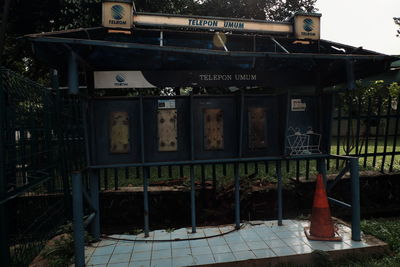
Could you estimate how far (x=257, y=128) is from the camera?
14.6 ft

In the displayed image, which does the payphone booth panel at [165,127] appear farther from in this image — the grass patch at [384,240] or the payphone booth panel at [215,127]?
the grass patch at [384,240]

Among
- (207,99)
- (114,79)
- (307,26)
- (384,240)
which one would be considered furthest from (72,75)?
(384,240)

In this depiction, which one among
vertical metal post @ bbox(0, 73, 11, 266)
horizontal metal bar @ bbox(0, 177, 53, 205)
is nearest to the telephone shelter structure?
horizontal metal bar @ bbox(0, 177, 53, 205)

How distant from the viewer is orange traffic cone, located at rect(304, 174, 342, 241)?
4121 mm

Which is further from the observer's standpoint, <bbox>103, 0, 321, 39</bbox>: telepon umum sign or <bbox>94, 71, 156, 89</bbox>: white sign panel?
<bbox>94, 71, 156, 89</bbox>: white sign panel

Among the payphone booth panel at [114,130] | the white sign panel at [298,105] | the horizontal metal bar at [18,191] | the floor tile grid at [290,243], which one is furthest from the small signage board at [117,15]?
the floor tile grid at [290,243]

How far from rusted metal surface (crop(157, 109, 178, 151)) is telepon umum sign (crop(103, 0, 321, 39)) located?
4.21 feet

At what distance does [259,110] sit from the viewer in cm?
445

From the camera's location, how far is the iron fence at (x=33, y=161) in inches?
110

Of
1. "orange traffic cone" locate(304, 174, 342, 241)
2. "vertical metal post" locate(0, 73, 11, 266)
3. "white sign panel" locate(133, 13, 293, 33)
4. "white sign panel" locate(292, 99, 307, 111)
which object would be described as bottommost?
"orange traffic cone" locate(304, 174, 342, 241)

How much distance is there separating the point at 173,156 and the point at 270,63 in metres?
2.31

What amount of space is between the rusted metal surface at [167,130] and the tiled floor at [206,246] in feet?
4.88

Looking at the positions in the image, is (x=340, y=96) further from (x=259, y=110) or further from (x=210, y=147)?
(x=210, y=147)

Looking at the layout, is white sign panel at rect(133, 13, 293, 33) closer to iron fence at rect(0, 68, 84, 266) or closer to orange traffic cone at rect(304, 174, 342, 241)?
iron fence at rect(0, 68, 84, 266)
